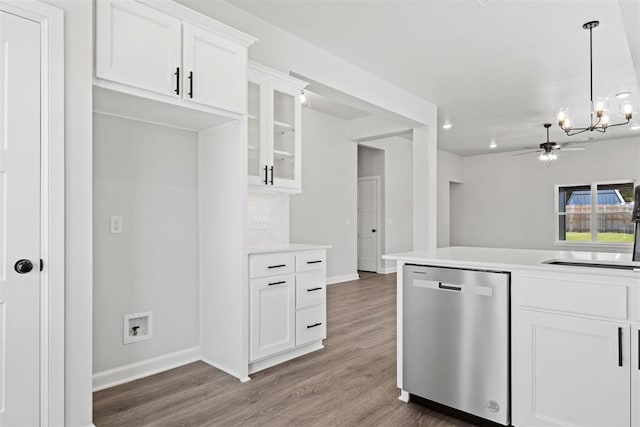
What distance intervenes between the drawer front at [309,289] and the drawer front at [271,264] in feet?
0.49

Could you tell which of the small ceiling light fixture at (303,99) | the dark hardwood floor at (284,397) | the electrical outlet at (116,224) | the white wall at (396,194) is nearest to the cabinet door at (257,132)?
the small ceiling light fixture at (303,99)

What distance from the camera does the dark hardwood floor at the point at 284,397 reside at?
2158 millimetres

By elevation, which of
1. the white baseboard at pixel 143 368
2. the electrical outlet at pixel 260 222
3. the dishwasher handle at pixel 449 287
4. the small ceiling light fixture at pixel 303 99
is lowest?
the white baseboard at pixel 143 368

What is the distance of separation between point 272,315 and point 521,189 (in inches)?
325

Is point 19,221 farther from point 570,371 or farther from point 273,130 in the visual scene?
point 570,371

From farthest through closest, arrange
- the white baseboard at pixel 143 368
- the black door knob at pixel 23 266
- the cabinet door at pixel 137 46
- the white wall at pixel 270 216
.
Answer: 1. the white wall at pixel 270 216
2. the white baseboard at pixel 143 368
3. the cabinet door at pixel 137 46
4. the black door knob at pixel 23 266

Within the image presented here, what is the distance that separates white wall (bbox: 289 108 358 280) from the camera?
6098 mm

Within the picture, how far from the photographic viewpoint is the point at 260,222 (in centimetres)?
346

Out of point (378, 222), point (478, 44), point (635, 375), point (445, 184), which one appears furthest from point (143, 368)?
point (445, 184)

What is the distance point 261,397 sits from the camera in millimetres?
2432

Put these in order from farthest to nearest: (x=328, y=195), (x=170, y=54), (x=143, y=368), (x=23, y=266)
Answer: (x=328, y=195)
(x=143, y=368)
(x=170, y=54)
(x=23, y=266)

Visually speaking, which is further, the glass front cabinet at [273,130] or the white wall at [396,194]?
the white wall at [396,194]

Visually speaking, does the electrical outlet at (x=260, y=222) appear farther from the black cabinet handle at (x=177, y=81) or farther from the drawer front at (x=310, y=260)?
the black cabinet handle at (x=177, y=81)

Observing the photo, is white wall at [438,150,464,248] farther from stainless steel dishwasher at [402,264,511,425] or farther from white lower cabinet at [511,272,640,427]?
white lower cabinet at [511,272,640,427]
